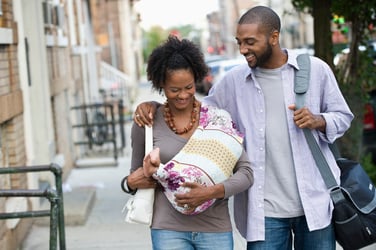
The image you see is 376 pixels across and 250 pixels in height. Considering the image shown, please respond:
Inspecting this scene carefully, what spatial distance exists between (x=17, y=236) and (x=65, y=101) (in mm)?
5486

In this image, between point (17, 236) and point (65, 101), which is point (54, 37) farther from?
point (17, 236)

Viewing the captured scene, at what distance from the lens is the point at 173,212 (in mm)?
3592

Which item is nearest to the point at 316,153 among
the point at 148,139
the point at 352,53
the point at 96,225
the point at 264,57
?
Result: the point at 264,57

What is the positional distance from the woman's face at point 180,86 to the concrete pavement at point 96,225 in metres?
3.38

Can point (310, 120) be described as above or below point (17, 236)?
Result: above

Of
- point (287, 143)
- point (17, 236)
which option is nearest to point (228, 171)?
point (287, 143)

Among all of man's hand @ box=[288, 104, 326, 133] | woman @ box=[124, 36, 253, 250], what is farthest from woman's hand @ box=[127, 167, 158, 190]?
man's hand @ box=[288, 104, 326, 133]

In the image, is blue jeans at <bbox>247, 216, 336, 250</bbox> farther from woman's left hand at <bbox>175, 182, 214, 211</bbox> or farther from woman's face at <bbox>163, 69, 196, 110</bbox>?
woman's face at <bbox>163, 69, 196, 110</bbox>

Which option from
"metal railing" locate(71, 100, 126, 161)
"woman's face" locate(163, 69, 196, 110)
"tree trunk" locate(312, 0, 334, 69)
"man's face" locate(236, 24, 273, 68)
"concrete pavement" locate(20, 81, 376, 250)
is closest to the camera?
"woman's face" locate(163, 69, 196, 110)

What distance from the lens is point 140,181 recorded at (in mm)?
3566

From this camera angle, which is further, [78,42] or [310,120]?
[78,42]

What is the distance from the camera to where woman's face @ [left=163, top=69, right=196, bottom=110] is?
355cm

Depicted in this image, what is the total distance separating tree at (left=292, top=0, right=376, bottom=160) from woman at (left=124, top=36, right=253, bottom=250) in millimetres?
4517

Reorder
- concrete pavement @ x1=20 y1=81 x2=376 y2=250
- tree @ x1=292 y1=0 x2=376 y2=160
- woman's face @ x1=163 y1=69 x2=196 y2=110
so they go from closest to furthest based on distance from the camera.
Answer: woman's face @ x1=163 y1=69 x2=196 y2=110
concrete pavement @ x1=20 y1=81 x2=376 y2=250
tree @ x1=292 y1=0 x2=376 y2=160
